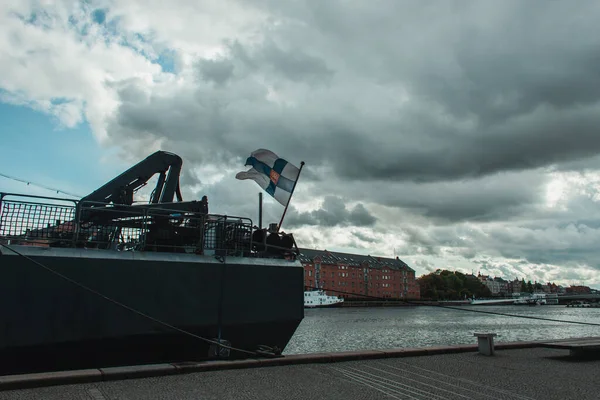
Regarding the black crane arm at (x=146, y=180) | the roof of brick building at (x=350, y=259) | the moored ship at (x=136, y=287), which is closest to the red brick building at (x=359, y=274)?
the roof of brick building at (x=350, y=259)

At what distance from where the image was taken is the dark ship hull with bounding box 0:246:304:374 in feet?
24.3

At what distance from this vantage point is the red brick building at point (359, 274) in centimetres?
13893

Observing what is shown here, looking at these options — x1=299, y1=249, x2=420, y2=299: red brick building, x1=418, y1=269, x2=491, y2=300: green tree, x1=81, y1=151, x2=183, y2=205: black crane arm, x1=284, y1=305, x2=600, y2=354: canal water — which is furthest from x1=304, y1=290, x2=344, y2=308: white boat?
x1=81, y1=151, x2=183, y2=205: black crane arm

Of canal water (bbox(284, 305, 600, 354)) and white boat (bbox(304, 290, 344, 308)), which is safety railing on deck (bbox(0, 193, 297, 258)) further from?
white boat (bbox(304, 290, 344, 308))

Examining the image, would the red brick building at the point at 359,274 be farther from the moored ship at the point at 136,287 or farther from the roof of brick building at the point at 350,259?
the moored ship at the point at 136,287

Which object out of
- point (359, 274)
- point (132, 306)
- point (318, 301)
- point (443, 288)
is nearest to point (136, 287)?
point (132, 306)

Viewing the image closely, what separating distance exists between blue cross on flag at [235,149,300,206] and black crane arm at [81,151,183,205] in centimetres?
173

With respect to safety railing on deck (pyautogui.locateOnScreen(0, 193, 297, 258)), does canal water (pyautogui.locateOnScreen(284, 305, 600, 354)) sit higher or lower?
lower

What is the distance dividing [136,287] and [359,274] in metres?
146

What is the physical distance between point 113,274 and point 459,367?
6.18m

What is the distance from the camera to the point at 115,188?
34.9ft

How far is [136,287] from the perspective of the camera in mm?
8219

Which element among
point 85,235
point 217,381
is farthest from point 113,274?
point 217,381

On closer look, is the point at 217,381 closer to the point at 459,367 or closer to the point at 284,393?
the point at 284,393
